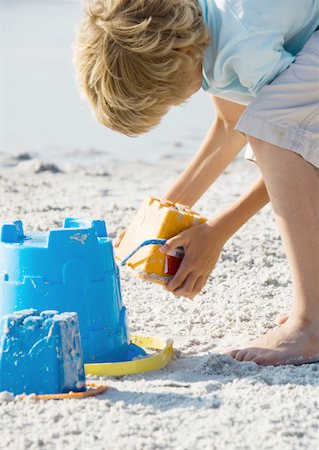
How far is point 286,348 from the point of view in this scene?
2.43 metres

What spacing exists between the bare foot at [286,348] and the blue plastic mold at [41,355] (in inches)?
20.2

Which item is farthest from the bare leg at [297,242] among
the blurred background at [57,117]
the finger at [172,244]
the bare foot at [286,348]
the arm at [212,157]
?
the blurred background at [57,117]

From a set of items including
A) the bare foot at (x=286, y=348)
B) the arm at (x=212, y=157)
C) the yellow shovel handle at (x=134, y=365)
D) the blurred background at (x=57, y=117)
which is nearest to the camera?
the yellow shovel handle at (x=134, y=365)

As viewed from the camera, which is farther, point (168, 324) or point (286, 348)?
point (168, 324)

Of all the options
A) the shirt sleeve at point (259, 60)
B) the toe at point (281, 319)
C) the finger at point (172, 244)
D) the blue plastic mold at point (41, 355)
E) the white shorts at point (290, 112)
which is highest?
the shirt sleeve at point (259, 60)

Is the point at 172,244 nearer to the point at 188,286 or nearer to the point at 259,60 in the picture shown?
the point at 188,286

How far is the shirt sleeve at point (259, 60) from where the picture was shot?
7.91 ft

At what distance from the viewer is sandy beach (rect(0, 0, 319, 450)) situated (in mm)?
1862

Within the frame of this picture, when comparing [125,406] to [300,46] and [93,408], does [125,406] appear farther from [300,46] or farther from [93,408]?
[300,46]

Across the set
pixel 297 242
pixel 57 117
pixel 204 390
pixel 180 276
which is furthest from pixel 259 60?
pixel 57 117

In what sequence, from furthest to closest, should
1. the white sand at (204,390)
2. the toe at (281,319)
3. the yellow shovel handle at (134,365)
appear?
the toe at (281,319)
the yellow shovel handle at (134,365)
the white sand at (204,390)

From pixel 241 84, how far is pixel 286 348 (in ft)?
2.28

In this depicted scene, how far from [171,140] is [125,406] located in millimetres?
5213

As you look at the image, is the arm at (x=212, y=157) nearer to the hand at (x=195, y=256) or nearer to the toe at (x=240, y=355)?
the hand at (x=195, y=256)
